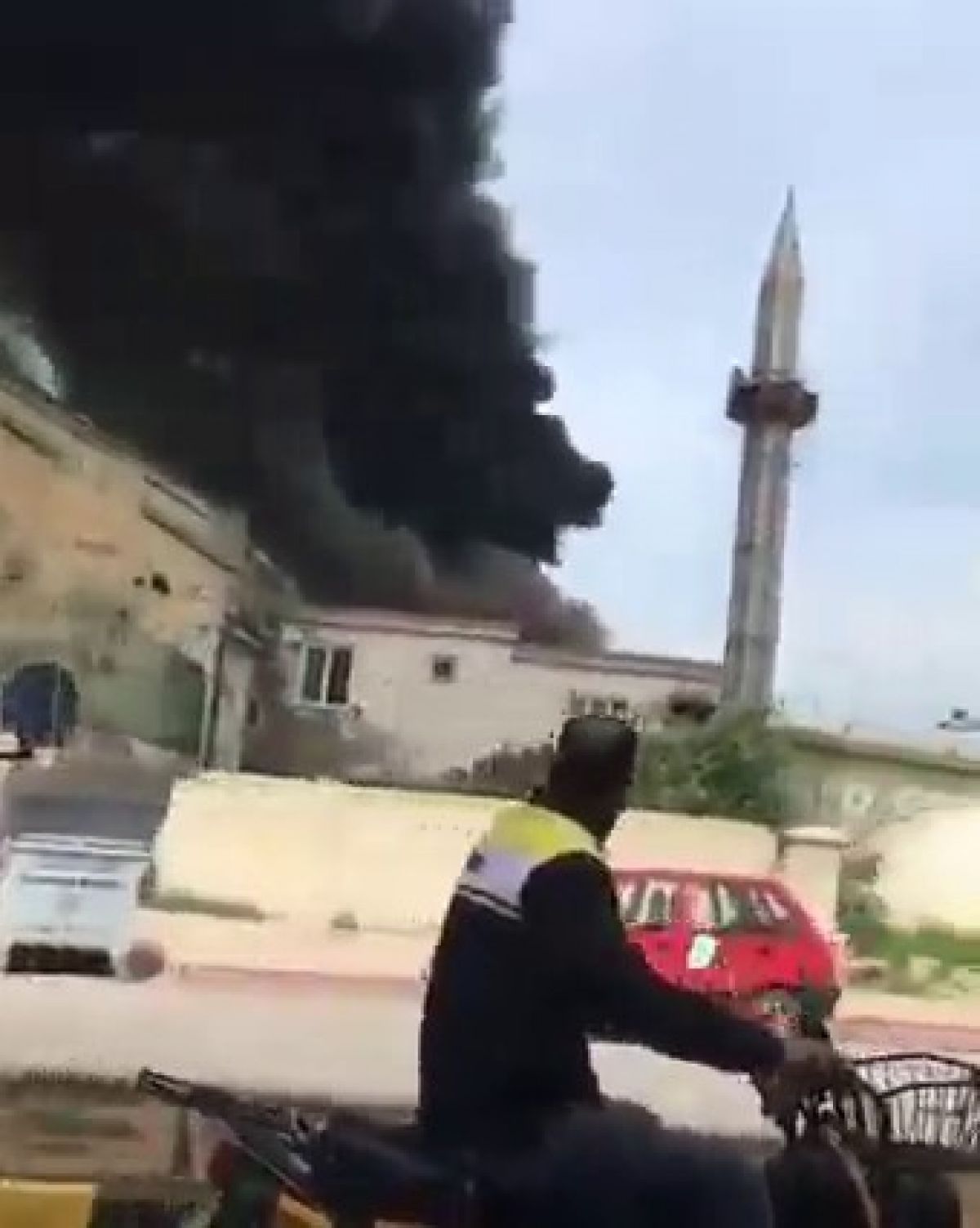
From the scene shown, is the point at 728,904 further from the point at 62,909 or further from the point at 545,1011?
the point at 62,909

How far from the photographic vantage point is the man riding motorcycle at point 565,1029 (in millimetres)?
1949

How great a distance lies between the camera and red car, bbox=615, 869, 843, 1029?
2268 millimetres

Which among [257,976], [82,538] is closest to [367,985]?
[257,976]

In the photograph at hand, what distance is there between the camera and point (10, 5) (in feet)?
7.56

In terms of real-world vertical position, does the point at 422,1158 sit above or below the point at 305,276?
below

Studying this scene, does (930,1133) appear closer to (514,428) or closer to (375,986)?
(375,986)

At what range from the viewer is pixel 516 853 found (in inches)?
78.5

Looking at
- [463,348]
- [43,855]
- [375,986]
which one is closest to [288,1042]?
[375,986]

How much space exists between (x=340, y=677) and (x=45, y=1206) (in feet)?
1.73

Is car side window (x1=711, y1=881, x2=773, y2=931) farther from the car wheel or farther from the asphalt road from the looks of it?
the asphalt road

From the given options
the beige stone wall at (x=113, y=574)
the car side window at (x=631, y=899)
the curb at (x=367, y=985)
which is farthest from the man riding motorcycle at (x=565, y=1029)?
the beige stone wall at (x=113, y=574)

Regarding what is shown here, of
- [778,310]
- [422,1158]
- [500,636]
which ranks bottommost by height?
[422,1158]

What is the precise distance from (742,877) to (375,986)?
34 cm

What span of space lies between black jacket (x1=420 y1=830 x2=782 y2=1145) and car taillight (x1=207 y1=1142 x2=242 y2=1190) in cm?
21
